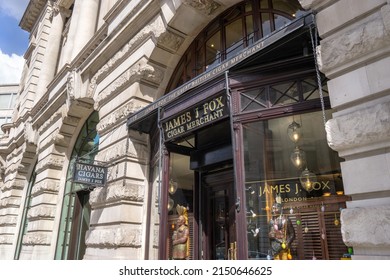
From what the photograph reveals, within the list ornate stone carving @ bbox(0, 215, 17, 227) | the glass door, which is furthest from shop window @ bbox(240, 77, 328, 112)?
ornate stone carving @ bbox(0, 215, 17, 227)

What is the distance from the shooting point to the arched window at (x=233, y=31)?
7.20m

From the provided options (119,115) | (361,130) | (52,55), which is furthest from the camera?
(52,55)

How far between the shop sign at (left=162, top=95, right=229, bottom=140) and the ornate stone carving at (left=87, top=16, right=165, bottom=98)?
3.05 meters

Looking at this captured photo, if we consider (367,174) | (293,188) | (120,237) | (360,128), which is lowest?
(120,237)

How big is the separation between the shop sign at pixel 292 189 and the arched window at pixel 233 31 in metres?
3.46

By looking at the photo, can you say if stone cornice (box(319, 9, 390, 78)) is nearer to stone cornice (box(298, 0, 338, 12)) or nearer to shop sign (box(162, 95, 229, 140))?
stone cornice (box(298, 0, 338, 12))

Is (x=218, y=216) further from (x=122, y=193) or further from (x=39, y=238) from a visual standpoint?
(x=39, y=238)

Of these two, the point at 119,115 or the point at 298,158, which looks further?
the point at 119,115

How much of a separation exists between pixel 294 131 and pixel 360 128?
1.77 metres

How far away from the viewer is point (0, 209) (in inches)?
899

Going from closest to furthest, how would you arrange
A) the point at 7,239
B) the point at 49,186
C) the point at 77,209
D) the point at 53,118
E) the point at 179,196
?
1. the point at 179,196
2. the point at 77,209
3. the point at 49,186
4. the point at 53,118
5. the point at 7,239

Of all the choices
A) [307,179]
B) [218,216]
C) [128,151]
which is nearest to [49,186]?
[128,151]

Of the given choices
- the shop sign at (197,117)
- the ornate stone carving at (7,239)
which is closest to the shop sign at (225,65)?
the shop sign at (197,117)

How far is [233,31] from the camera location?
27.0 ft
